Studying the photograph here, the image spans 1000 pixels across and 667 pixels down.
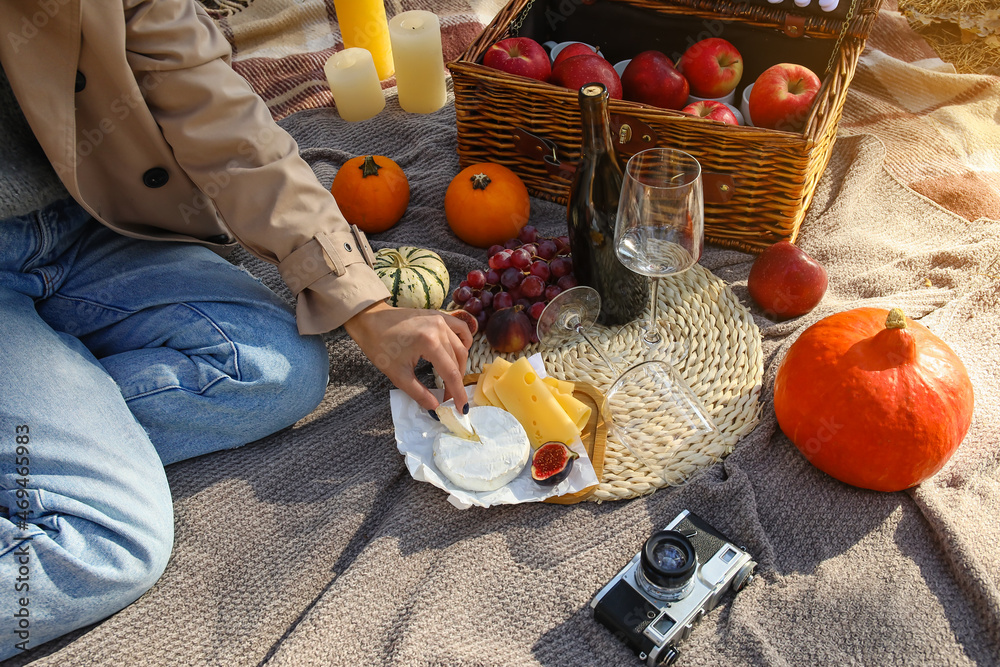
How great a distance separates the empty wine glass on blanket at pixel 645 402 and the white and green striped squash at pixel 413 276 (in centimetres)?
30

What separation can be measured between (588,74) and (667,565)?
121 centimetres

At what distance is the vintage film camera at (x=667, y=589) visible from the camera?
0.99 metres

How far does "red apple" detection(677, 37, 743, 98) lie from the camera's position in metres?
1.79

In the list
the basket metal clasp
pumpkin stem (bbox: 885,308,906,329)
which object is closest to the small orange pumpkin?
the basket metal clasp

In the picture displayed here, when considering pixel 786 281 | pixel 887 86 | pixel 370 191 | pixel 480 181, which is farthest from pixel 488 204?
pixel 887 86

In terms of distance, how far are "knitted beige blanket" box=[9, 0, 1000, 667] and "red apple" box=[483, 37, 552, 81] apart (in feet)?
2.74

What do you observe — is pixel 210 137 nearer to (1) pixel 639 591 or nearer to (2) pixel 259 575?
(2) pixel 259 575

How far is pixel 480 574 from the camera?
1.14 meters

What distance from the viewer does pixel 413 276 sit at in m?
1.56

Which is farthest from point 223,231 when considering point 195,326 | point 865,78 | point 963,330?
point 865,78

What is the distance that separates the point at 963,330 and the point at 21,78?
1846mm

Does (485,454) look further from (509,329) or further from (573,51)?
(573,51)

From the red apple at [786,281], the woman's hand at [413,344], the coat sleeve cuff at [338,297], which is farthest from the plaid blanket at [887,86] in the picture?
the woman's hand at [413,344]

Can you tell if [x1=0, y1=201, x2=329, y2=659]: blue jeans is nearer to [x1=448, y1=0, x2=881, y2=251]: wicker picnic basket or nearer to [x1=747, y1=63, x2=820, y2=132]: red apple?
[x1=448, y1=0, x2=881, y2=251]: wicker picnic basket
